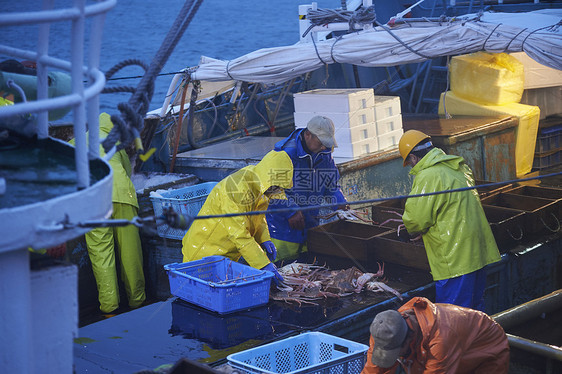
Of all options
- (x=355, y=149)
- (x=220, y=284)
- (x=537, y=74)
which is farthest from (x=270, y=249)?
(x=537, y=74)

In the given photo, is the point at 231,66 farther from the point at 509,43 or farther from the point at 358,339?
the point at 358,339

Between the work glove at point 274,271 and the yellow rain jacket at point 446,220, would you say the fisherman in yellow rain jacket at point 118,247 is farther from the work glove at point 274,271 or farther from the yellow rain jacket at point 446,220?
the yellow rain jacket at point 446,220

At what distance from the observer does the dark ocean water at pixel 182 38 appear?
44.2 metres

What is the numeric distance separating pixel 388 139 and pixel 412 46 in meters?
1.22

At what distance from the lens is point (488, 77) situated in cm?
1009

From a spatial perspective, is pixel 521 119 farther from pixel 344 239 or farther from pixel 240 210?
pixel 240 210

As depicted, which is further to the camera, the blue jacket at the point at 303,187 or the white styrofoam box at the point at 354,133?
the white styrofoam box at the point at 354,133

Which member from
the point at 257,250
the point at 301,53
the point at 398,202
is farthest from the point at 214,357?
the point at 301,53

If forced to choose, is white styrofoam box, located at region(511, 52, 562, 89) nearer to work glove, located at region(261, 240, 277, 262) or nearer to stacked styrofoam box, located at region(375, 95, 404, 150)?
stacked styrofoam box, located at region(375, 95, 404, 150)

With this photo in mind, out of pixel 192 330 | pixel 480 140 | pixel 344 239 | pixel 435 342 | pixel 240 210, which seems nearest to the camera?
pixel 435 342

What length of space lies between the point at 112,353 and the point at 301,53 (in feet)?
17.1

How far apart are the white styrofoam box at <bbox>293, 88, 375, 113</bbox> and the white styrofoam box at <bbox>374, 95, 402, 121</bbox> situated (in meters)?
0.14

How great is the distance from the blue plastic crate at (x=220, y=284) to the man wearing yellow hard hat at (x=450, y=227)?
1362 millimetres

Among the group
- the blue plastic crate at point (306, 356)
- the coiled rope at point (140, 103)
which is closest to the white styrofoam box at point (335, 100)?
the blue plastic crate at point (306, 356)
